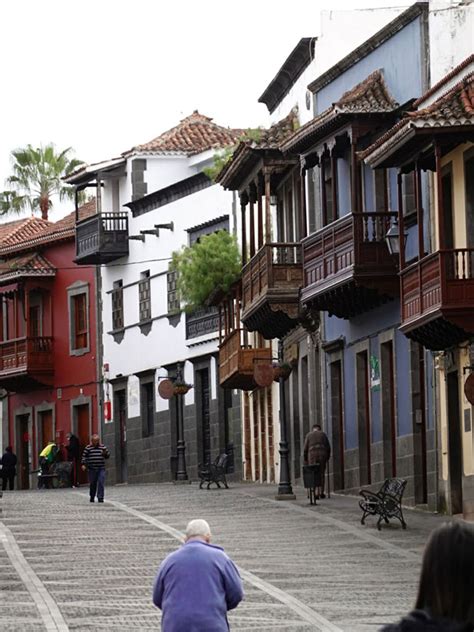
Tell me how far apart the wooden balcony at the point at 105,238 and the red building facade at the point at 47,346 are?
1783mm

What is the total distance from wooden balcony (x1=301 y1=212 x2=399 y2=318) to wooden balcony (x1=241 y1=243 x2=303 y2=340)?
2102 mm

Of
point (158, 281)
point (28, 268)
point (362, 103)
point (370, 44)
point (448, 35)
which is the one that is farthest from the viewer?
point (28, 268)

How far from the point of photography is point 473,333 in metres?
27.7

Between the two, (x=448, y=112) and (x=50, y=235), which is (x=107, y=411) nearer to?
(x=50, y=235)

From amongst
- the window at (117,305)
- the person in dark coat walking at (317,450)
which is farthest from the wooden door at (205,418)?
the person in dark coat walking at (317,450)

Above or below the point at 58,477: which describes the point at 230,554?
below

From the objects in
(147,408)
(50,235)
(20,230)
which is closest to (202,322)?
(147,408)

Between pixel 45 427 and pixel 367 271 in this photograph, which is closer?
pixel 367 271

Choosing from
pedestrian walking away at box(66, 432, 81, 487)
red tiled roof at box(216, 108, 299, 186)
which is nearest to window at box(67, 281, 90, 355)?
pedestrian walking away at box(66, 432, 81, 487)

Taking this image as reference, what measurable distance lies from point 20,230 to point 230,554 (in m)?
41.8

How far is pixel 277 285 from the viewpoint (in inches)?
1505

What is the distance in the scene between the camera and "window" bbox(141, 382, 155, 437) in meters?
54.0

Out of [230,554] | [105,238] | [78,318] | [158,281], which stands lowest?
[230,554]

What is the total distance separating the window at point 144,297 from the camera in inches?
2133
